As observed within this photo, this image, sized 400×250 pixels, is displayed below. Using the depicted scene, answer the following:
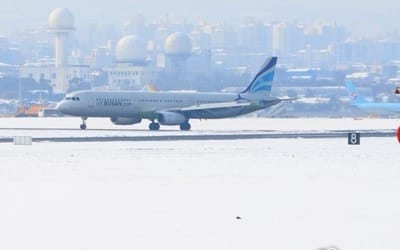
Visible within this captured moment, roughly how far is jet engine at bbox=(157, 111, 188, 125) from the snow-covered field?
107ft

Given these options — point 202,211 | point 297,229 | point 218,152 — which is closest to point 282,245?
point 297,229

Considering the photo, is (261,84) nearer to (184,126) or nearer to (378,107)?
(184,126)

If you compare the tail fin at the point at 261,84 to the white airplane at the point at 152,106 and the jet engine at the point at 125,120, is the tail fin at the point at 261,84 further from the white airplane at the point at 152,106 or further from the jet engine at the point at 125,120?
the jet engine at the point at 125,120

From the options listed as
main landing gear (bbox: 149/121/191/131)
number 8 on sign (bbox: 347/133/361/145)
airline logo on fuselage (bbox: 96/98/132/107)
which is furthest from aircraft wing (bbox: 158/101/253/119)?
number 8 on sign (bbox: 347/133/361/145)

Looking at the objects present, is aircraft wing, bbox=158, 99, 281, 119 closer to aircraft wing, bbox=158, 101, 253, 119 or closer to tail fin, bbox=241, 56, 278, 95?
aircraft wing, bbox=158, 101, 253, 119

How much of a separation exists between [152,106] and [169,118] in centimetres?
188

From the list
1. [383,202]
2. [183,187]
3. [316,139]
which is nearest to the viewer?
[383,202]

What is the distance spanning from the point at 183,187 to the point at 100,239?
1023 cm

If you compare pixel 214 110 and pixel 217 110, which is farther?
pixel 217 110

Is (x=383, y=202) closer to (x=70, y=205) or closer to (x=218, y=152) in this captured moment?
(x=70, y=205)

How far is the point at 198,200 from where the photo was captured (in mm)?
31484

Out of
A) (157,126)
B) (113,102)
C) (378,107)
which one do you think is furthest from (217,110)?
(378,107)

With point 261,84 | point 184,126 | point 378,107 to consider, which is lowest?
point 378,107

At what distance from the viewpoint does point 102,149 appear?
54.8m
